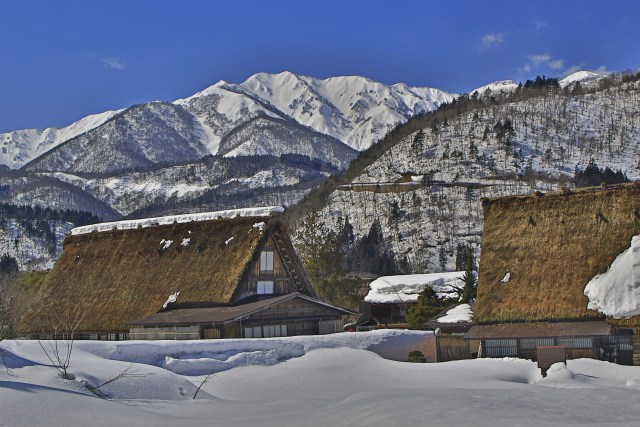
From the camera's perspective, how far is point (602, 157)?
137125 mm

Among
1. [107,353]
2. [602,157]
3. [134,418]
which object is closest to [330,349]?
[107,353]

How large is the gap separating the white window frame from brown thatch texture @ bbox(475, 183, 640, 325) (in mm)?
9891

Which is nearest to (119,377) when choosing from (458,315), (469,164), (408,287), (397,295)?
(458,315)

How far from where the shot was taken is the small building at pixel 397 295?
63.4m

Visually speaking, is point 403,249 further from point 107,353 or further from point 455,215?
point 107,353

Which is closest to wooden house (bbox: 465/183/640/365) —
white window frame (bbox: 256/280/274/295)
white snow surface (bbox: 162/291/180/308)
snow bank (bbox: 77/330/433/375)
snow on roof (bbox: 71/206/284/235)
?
snow bank (bbox: 77/330/433/375)

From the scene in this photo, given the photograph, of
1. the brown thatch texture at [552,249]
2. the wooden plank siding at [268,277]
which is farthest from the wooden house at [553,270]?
the wooden plank siding at [268,277]

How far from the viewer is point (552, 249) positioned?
31516 millimetres

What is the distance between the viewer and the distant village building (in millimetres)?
32438

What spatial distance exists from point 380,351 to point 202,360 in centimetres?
1031

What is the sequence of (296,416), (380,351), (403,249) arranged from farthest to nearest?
(403,249)
(380,351)
(296,416)

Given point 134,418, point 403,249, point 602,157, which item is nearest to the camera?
point 134,418

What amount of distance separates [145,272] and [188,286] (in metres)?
3.58

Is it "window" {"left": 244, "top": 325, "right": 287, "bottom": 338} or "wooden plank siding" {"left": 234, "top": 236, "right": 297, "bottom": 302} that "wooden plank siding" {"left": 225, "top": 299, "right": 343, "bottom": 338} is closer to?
"window" {"left": 244, "top": 325, "right": 287, "bottom": 338}
